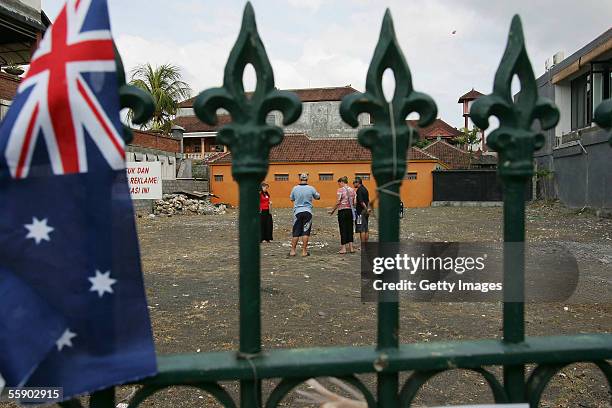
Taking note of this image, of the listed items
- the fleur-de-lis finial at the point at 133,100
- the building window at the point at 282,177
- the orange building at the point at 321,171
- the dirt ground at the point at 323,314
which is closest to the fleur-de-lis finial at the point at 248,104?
the fleur-de-lis finial at the point at 133,100

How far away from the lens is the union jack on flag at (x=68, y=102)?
3.67 feet

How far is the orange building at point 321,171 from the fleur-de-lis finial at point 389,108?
28.7 metres

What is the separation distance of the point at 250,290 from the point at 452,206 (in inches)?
1121

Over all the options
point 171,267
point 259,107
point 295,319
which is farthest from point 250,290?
point 171,267

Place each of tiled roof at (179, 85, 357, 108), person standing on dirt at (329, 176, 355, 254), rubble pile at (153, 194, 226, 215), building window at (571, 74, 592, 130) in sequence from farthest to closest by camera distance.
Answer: tiled roof at (179, 85, 357, 108) < rubble pile at (153, 194, 226, 215) < building window at (571, 74, 592, 130) < person standing on dirt at (329, 176, 355, 254)

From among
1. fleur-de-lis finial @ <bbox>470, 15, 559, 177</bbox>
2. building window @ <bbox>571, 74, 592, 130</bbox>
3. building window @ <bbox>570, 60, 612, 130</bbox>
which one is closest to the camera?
fleur-de-lis finial @ <bbox>470, 15, 559, 177</bbox>

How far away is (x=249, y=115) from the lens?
120 cm

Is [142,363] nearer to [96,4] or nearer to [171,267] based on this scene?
[96,4]

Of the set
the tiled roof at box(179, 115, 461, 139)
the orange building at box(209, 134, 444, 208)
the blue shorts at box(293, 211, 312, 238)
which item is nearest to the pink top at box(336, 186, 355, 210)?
the blue shorts at box(293, 211, 312, 238)

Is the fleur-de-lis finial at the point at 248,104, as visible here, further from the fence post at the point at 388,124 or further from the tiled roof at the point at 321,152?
the tiled roof at the point at 321,152

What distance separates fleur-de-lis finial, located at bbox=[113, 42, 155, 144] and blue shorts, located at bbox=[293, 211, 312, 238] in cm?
772


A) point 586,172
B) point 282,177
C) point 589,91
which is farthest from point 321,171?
point 589,91

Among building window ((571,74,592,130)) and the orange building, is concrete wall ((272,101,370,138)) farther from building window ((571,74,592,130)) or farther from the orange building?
building window ((571,74,592,130))

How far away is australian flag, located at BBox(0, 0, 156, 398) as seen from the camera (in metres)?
1.11
